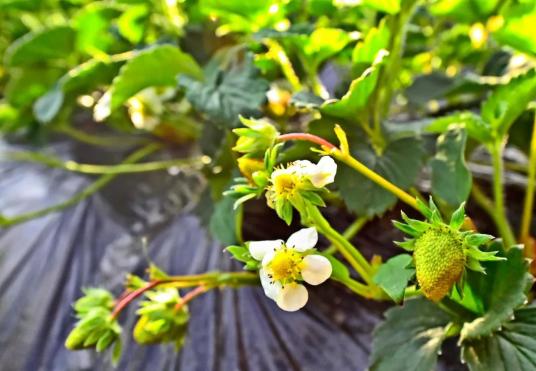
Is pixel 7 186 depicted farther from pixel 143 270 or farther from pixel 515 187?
pixel 515 187

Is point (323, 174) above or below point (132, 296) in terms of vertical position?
above

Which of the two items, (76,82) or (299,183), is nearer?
(299,183)

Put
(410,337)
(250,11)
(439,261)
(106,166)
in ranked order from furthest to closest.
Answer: (106,166) → (250,11) → (410,337) → (439,261)

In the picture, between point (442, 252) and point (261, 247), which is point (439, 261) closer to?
point (442, 252)

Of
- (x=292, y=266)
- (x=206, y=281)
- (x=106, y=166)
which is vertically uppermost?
(x=292, y=266)

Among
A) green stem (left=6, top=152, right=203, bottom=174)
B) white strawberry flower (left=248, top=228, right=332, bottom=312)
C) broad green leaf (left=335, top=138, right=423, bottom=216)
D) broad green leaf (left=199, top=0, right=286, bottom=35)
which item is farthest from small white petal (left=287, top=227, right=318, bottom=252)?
green stem (left=6, top=152, right=203, bottom=174)

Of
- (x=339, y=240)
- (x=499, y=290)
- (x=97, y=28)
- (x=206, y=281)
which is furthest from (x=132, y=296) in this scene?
(x=97, y=28)
